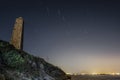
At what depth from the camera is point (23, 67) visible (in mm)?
57688

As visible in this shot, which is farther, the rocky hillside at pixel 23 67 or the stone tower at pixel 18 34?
the stone tower at pixel 18 34

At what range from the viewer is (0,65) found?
52.9 m

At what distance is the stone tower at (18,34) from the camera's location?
251ft

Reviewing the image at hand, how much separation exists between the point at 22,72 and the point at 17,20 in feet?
93.6

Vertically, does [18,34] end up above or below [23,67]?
above

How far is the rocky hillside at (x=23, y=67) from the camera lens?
173ft

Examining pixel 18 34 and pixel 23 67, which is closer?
pixel 23 67

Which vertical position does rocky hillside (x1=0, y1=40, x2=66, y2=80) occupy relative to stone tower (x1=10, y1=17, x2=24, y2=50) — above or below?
below

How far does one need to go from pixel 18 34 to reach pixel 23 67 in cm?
2203

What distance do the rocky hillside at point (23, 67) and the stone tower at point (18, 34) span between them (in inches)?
333

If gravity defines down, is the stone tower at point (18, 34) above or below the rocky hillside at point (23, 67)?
above

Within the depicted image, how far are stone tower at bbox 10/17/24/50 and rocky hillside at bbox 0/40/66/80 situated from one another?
846cm

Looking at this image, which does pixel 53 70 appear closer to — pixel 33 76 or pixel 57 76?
pixel 57 76

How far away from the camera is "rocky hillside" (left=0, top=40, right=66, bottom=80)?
52781 millimetres
